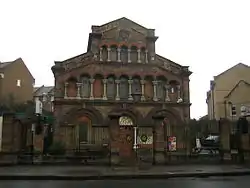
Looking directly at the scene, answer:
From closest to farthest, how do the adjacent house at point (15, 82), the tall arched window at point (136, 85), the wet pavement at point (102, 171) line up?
the wet pavement at point (102, 171)
the tall arched window at point (136, 85)
the adjacent house at point (15, 82)

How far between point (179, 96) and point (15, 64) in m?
41.1

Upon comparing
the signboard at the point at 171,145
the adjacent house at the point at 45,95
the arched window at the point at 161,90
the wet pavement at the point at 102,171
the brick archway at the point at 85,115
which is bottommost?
the wet pavement at the point at 102,171

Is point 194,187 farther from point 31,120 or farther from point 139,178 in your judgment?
point 31,120

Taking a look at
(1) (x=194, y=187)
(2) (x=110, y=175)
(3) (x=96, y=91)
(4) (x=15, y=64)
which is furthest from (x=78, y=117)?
(4) (x=15, y=64)

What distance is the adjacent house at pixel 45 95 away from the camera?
8425 cm

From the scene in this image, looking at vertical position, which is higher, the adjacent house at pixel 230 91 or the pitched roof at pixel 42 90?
the pitched roof at pixel 42 90

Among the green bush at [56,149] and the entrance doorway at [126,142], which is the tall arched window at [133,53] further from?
the entrance doorway at [126,142]

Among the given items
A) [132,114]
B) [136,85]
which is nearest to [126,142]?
[132,114]

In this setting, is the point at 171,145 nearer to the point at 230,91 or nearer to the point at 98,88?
the point at 98,88

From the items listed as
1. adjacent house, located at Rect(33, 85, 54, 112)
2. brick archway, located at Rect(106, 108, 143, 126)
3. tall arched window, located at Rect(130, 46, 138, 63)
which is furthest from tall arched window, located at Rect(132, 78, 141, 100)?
adjacent house, located at Rect(33, 85, 54, 112)

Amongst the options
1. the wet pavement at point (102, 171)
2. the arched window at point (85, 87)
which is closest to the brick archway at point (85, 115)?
the arched window at point (85, 87)

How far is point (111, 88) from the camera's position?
133ft

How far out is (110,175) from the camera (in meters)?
17.6

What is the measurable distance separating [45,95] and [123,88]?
168ft
